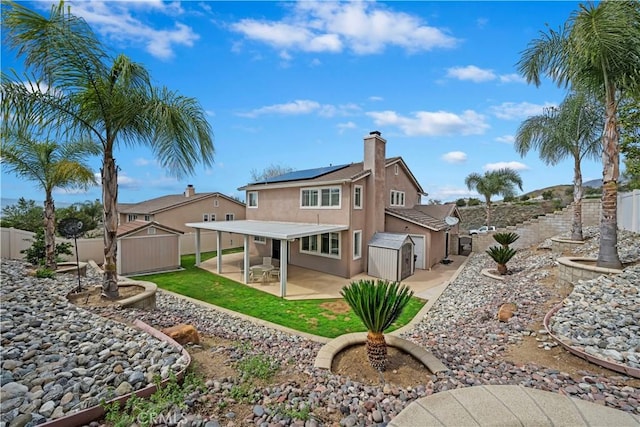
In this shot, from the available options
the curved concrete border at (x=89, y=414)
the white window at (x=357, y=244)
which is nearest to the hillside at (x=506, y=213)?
the white window at (x=357, y=244)

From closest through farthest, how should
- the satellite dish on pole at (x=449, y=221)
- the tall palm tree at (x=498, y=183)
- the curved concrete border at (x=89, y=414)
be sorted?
the curved concrete border at (x=89, y=414), the satellite dish on pole at (x=449, y=221), the tall palm tree at (x=498, y=183)

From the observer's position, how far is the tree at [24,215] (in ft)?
60.5

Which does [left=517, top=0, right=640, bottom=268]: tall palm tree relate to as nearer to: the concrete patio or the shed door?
the concrete patio

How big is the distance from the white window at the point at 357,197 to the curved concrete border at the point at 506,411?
36.7 ft

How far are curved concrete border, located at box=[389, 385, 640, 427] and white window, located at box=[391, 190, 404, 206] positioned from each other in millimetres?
15111

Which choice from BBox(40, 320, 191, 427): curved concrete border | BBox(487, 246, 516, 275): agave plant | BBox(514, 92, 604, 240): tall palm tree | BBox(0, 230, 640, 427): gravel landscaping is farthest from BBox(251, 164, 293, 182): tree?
BBox(40, 320, 191, 427): curved concrete border

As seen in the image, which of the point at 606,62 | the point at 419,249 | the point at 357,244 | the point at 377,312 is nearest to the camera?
the point at 377,312

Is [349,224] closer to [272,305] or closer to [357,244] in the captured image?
[357,244]

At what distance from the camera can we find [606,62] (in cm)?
809

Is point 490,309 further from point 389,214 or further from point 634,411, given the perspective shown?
point 389,214

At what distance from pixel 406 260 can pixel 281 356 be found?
421 inches

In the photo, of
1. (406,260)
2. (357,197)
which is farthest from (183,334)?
(406,260)

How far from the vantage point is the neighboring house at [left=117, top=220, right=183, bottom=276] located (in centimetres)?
1459

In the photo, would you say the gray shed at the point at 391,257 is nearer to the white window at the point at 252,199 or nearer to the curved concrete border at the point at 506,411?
the white window at the point at 252,199
